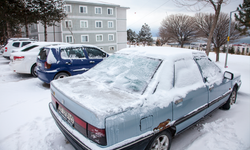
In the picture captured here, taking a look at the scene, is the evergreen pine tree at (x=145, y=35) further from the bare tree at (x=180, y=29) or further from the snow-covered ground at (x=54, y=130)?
the snow-covered ground at (x=54, y=130)

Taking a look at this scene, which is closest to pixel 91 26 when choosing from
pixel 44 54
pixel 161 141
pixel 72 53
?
pixel 72 53

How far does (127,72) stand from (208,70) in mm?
1791

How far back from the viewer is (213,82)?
3.23 meters

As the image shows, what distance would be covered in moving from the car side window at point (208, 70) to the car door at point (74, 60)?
4.46m

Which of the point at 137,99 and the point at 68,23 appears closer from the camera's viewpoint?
the point at 137,99

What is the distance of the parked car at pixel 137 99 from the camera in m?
1.79

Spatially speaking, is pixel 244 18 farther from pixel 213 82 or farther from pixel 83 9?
pixel 83 9

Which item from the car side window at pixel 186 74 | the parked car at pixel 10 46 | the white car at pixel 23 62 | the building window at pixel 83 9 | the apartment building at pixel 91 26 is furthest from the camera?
the building window at pixel 83 9

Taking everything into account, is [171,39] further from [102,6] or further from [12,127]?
[12,127]

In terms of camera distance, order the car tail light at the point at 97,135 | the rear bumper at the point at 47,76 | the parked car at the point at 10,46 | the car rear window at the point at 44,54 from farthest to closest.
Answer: the parked car at the point at 10,46
the car rear window at the point at 44,54
the rear bumper at the point at 47,76
the car tail light at the point at 97,135

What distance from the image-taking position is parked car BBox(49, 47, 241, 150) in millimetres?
1794

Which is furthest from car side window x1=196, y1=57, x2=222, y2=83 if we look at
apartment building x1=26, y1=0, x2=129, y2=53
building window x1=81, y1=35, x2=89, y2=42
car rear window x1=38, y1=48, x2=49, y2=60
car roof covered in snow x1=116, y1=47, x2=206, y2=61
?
building window x1=81, y1=35, x2=89, y2=42

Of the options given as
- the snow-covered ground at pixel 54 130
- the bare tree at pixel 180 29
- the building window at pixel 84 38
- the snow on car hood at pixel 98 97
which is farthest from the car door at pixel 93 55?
the bare tree at pixel 180 29

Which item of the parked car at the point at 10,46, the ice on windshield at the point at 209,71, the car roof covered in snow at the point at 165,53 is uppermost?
the parked car at the point at 10,46
